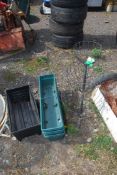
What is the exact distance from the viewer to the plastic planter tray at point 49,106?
5.37 metres

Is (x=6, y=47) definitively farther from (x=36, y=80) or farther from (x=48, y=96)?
(x=48, y=96)

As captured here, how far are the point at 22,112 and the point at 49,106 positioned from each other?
2.02 ft

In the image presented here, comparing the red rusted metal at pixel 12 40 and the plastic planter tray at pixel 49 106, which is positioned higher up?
the red rusted metal at pixel 12 40

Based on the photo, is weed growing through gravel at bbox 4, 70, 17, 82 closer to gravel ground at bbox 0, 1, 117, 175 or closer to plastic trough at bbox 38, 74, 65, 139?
gravel ground at bbox 0, 1, 117, 175

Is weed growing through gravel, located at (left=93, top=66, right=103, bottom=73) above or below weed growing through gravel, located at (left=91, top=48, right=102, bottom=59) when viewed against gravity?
below

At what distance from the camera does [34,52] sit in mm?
7926

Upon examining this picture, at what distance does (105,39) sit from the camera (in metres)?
8.48

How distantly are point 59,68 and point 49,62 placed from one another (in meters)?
0.41

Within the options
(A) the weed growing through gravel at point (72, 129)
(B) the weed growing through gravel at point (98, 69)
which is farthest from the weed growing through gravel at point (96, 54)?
(A) the weed growing through gravel at point (72, 129)

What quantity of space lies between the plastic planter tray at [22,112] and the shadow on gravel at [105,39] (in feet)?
10.9

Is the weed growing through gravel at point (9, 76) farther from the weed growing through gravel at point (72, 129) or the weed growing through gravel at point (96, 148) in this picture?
the weed growing through gravel at point (96, 148)

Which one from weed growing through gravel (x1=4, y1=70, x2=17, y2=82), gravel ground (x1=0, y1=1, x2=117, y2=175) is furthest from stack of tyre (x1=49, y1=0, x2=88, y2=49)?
weed growing through gravel (x1=4, y1=70, x2=17, y2=82)

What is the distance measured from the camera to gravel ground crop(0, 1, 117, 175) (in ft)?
16.0

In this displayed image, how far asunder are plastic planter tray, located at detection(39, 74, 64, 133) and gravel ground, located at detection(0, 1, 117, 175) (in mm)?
272
